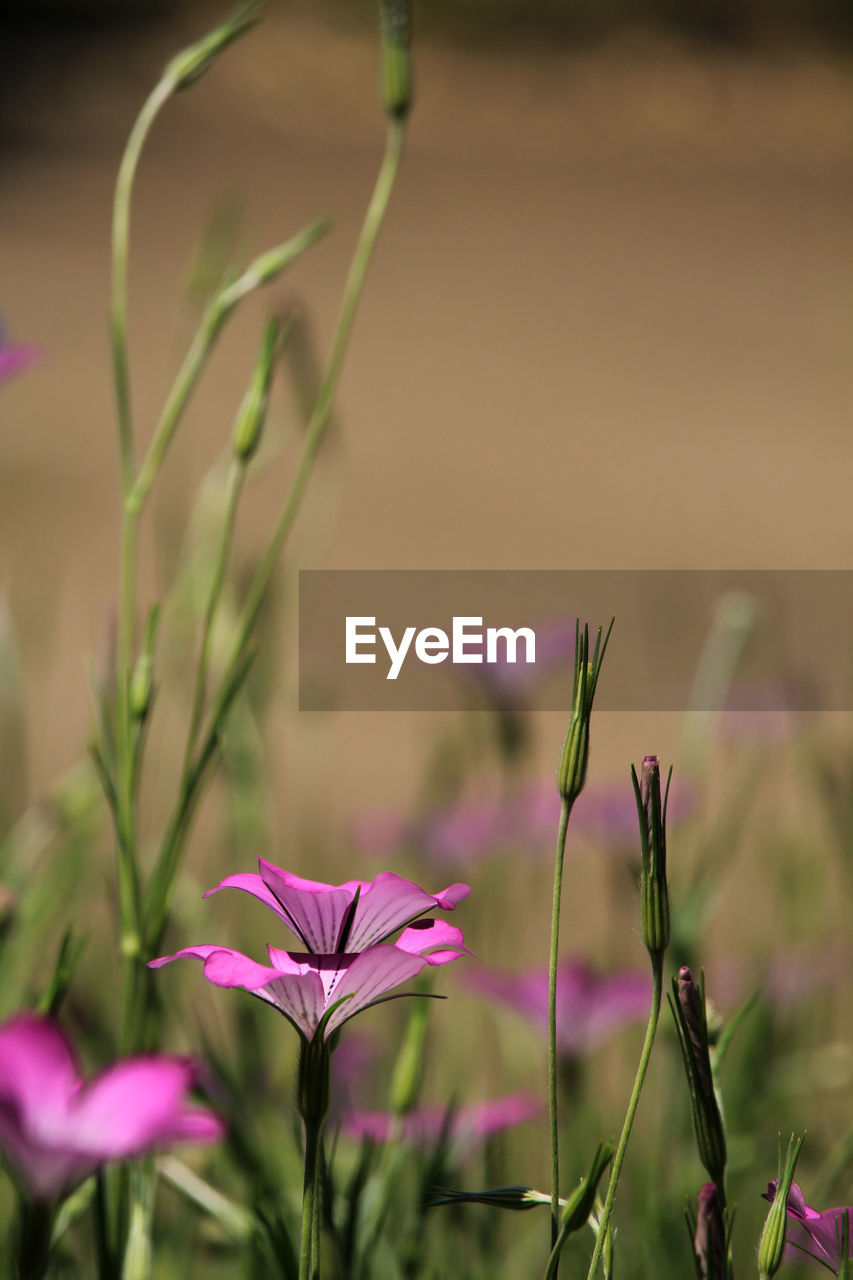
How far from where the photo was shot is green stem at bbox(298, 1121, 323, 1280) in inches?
4.7

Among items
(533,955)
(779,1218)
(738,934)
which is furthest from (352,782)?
(779,1218)

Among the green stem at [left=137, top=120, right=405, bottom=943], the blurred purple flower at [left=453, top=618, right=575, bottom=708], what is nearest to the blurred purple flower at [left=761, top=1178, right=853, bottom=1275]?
the green stem at [left=137, top=120, right=405, bottom=943]

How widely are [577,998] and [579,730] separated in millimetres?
200

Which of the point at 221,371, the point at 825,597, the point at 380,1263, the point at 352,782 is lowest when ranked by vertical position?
the point at 380,1263

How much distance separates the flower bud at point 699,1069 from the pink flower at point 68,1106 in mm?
47

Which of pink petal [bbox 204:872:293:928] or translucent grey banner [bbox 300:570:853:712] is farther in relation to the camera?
translucent grey banner [bbox 300:570:853:712]

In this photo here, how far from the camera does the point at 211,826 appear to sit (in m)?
0.97

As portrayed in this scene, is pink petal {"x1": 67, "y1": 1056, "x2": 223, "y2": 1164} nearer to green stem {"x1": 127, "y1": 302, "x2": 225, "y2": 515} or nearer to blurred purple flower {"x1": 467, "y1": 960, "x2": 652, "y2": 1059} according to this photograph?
green stem {"x1": 127, "y1": 302, "x2": 225, "y2": 515}

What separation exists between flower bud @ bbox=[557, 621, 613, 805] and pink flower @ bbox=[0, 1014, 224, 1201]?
0.19 ft

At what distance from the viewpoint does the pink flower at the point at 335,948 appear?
12cm

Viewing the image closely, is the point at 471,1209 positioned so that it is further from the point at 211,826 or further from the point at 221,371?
the point at 221,371

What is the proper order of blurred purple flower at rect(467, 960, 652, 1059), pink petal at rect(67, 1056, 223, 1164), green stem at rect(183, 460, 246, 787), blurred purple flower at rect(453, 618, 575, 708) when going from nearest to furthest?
pink petal at rect(67, 1056, 223, 1164) < green stem at rect(183, 460, 246, 787) < blurred purple flower at rect(467, 960, 652, 1059) < blurred purple flower at rect(453, 618, 575, 708)

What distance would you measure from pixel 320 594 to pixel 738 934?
0.36m

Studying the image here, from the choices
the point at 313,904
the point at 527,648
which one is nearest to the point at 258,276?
the point at 313,904
